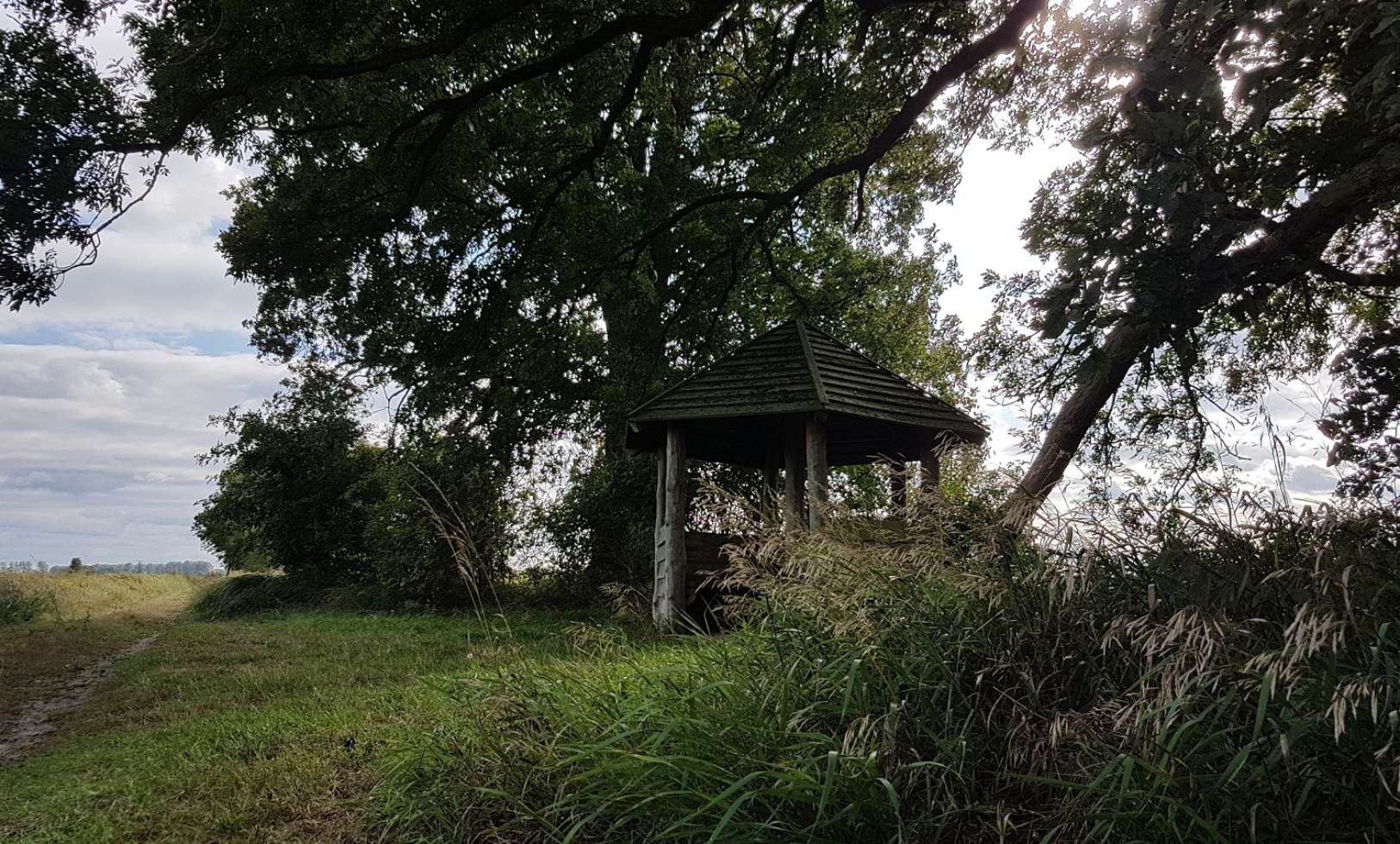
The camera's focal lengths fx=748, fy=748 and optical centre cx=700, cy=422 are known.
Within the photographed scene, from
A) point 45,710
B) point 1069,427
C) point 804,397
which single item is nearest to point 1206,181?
point 1069,427

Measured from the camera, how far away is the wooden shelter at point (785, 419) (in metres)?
8.79

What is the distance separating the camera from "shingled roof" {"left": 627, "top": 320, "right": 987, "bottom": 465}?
881cm

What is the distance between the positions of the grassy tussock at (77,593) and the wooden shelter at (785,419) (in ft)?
36.5

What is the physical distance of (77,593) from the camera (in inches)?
622

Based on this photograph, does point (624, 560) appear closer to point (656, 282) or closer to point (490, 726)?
point (656, 282)

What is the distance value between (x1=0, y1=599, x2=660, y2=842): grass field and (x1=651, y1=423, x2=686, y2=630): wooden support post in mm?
1877

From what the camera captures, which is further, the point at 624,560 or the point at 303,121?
the point at 624,560

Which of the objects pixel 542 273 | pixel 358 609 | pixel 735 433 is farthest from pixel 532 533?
pixel 542 273

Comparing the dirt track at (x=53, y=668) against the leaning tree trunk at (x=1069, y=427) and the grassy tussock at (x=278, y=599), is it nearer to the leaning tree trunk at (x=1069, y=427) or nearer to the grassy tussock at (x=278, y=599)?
the grassy tussock at (x=278, y=599)

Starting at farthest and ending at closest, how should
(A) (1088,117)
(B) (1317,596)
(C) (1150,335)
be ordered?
1. (A) (1088,117)
2. (C) (1150,335)
3. (B) (1317,596)

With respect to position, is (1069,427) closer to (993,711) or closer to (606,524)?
(993,711)

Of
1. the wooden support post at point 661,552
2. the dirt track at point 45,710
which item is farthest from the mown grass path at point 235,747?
the wooden support post at point 661,552

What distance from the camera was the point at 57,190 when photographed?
22.5ft

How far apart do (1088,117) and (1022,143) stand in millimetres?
1161
